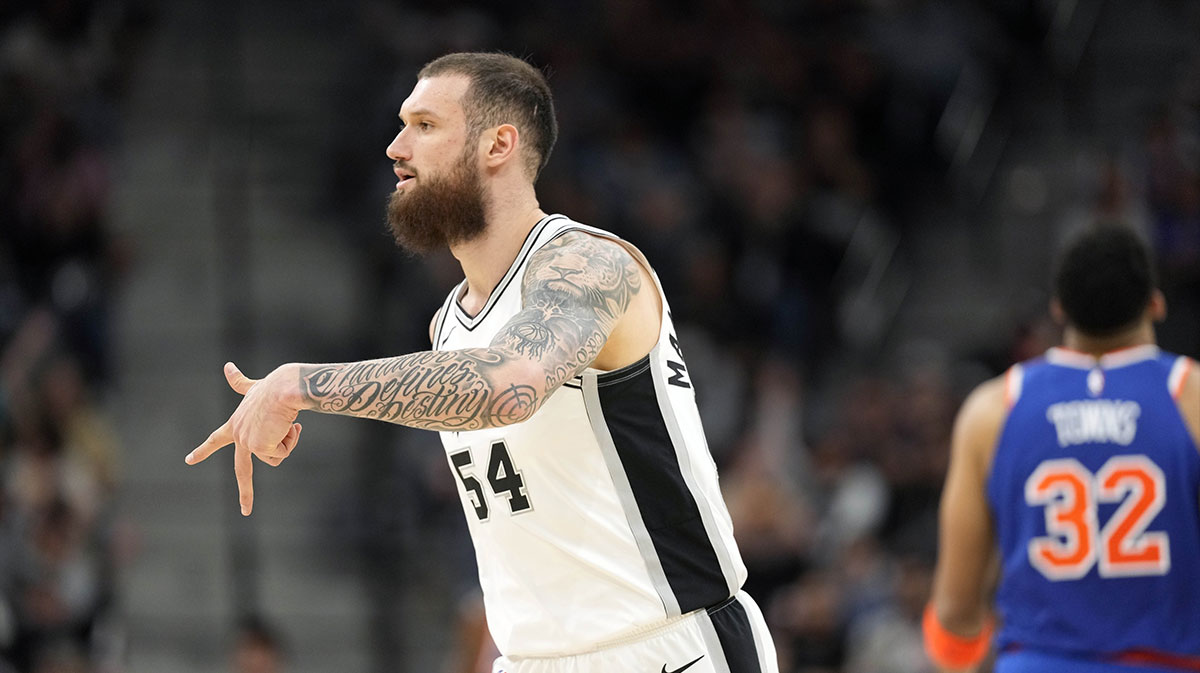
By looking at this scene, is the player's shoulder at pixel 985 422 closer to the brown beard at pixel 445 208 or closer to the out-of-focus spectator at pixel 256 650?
the brown beard at pixel 445 208

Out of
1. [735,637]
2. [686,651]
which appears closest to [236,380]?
[686,651]

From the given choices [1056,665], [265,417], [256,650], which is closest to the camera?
[265,417]

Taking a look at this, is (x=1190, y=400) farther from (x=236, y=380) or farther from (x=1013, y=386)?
(x=236, y=380)

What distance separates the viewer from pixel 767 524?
1102 centimetres

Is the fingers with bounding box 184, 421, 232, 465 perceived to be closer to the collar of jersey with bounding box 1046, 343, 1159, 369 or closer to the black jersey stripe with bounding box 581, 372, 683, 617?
the black jersey stripe with bounding box 581, 372, 683, 617

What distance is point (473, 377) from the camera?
327 cm

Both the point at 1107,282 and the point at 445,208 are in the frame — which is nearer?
the point at 445,208

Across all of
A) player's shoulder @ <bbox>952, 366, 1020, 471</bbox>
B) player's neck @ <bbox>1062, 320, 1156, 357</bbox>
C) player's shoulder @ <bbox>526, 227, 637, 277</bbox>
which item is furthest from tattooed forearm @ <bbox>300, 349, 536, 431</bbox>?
player's neck @ <bbox>1062, 320, 1156, 357</bbox>

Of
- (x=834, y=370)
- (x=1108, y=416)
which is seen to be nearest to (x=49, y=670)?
(x=834, y=370)

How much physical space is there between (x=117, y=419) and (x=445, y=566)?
126 inches

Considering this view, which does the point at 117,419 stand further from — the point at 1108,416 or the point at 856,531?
the point at 1108,416

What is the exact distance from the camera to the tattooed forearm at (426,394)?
10.6 ft

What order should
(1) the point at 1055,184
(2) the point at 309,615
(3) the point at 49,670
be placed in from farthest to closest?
1. (1) the point at 1055,184
2. (2) the point at 309,615
3. (3) the point at 49,670

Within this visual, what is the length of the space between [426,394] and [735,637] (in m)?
1.30
